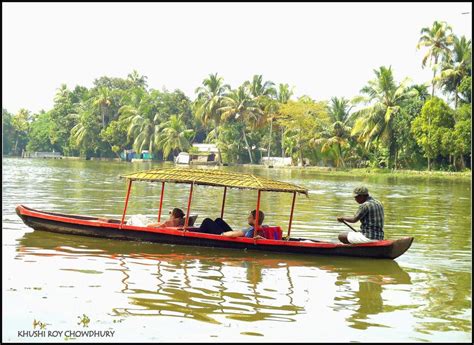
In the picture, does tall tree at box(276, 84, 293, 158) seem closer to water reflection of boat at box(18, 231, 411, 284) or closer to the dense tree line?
the dense tree line

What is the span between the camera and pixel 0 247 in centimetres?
1106

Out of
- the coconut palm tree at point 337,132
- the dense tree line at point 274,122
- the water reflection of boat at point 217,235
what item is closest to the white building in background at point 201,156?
the dense tree line at point 274,122

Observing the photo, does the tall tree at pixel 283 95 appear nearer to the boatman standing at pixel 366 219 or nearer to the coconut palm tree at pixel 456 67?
the coconut palm tree at pixel 456 67

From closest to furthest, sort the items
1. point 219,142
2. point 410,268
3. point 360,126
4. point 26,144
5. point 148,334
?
point 148,334, point 410,268, point 360,126, point 219,142, point 26,144

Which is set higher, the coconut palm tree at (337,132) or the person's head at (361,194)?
the coconut palm tree at (337,132)

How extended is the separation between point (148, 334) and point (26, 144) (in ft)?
298

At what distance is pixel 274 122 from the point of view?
59969 millimetres

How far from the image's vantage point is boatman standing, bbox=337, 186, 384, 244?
34.2 ft

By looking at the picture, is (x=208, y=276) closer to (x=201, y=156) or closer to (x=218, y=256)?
(x=218, y=256)

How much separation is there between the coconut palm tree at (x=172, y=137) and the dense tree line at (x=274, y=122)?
11cm

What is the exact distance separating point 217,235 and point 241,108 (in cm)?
4882

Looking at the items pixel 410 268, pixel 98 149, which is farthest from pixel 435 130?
pixel 98 149

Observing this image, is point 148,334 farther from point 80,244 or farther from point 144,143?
point 144,143

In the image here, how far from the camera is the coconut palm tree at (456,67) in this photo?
4144 cm
